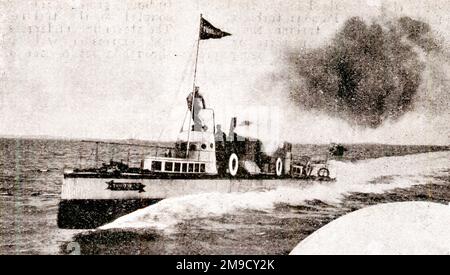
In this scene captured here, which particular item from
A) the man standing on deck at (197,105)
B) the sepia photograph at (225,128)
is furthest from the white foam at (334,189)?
the man standing on deck at (197,105)

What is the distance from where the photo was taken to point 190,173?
3697mm

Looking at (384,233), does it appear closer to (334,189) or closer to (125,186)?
(334,189)

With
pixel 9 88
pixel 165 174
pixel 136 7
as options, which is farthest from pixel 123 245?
pixel 136 7

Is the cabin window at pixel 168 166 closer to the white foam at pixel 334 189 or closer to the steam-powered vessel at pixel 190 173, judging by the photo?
the steam-powered vessel at pixel 190 173

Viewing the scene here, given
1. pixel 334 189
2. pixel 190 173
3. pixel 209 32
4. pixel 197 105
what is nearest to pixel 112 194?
pixel 190 173

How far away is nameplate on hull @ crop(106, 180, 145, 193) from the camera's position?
3584mm

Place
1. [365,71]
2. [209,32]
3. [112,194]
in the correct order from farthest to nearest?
[365,71]
[209,32]
[112,194]

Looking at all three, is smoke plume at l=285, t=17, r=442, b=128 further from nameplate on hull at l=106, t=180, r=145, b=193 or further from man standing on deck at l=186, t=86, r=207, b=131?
nameplate on hull at l=106, t=180, r=145, b=193

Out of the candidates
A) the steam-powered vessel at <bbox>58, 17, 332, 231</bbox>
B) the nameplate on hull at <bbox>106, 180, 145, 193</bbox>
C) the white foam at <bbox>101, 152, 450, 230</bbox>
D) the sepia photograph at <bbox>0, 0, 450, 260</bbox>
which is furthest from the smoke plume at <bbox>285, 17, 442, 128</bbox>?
the nameplate on hull at <bbox>106, 180, 145, 193</bbox>

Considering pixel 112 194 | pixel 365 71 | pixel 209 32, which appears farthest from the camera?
pixel 365 71

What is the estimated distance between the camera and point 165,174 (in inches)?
144

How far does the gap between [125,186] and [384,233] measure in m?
1.76

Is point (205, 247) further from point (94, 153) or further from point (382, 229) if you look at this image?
point (382, 229)

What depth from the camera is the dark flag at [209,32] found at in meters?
3.68
